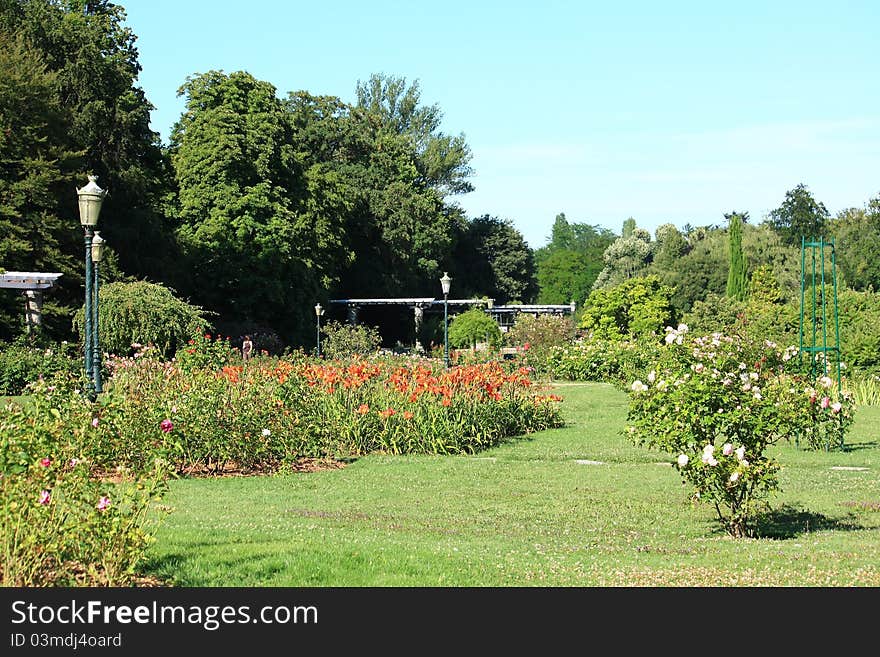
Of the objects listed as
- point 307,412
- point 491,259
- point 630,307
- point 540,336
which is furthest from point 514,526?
point 491,259

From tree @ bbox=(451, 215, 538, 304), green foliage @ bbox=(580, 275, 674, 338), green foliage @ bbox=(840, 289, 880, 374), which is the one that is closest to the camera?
green foliage @ bbox=(840, 289, 880, 374)

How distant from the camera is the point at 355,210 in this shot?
47.6 m

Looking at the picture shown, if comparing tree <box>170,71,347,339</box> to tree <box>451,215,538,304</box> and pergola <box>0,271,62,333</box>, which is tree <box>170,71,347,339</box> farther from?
tree <box>451,215,538,304</box>

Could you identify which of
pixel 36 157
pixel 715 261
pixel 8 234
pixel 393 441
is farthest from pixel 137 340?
pixel 715 261

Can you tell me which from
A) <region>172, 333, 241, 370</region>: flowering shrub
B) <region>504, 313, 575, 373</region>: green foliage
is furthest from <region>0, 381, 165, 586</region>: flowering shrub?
<region>504, 313, 575, 373</region>: green foliage

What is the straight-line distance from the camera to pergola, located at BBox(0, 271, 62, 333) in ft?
73.6

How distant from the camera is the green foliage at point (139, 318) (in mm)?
23328

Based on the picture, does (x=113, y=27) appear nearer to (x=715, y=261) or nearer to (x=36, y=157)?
(x=36, y=157)

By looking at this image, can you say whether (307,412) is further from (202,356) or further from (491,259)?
(491,259)

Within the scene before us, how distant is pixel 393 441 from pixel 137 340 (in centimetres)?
1261

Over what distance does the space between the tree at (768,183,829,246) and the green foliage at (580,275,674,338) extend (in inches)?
917

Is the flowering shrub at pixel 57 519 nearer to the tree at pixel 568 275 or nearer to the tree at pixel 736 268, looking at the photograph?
the tree at pixel 736 268

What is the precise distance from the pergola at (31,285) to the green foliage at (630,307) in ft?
77.5

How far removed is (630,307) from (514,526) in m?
35.4
